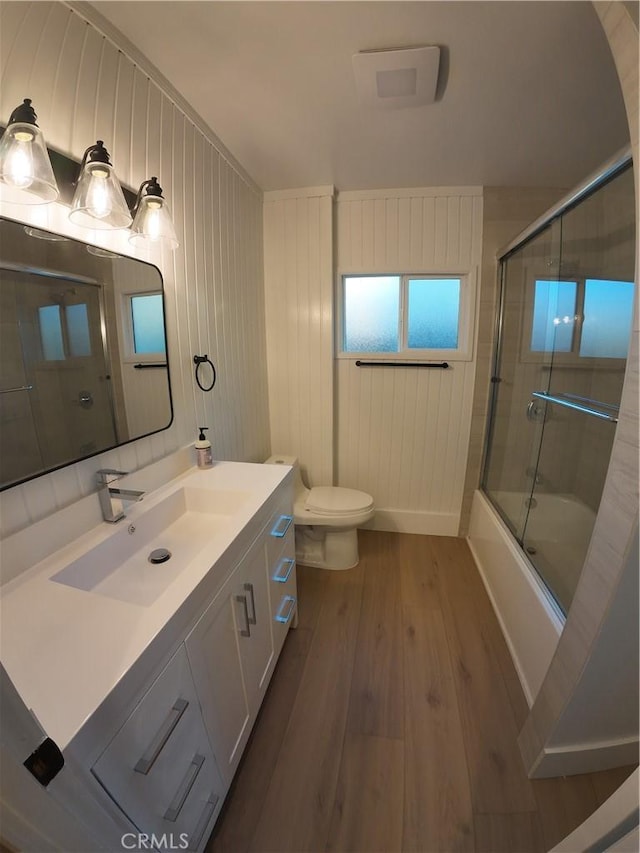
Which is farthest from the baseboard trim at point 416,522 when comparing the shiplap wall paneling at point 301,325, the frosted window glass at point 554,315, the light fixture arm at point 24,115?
the light fixture arm at point 24,115

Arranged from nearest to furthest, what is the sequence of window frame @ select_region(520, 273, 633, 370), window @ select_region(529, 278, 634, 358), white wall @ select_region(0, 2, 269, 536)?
1. white wall @ select_region(0, 2, 269, 536)
2. window @ select_region(529, 278, 634, 358)
3. window frame @ select_region(520, 273, 633, 370)

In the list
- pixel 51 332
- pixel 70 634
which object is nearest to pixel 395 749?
pixel 70 634

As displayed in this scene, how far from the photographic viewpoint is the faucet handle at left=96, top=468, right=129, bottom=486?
1033mm

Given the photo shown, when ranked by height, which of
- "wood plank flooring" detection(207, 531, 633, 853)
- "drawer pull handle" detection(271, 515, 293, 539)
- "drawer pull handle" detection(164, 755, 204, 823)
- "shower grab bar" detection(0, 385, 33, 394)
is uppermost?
"shower grab bar" detection(0, 385, 33, 394)

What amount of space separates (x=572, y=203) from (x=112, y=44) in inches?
71.4

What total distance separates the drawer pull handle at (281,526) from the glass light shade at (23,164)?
1223 millimetres

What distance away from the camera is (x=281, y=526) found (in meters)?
1.39

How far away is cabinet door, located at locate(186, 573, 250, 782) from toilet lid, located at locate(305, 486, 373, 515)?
1030 millimetres

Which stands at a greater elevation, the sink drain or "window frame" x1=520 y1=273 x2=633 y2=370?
"window frame" x1=520 y1=273 x2=633 y2=370

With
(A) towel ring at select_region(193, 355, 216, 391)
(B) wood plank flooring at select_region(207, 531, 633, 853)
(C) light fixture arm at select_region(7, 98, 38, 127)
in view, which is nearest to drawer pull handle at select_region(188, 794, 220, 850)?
(B) wood plank flooring at select_region(207, 531, 633, 853)

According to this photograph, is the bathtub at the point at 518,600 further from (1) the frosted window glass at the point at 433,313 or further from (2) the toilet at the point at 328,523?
(1) the frosted window glass at the point at 433,313

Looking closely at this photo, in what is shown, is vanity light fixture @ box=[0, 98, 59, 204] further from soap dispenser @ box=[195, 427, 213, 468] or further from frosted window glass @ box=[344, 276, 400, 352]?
frosted window glass @ box=[344, 276, 400, 352]

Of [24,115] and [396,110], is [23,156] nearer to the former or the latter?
[24,115]

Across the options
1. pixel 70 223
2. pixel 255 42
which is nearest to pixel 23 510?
pixel 70 223
